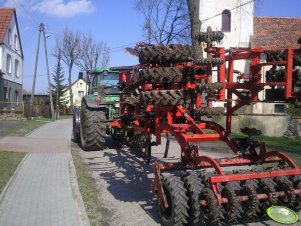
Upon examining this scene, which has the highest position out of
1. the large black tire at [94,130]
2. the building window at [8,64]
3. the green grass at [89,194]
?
the building window at [8,64]

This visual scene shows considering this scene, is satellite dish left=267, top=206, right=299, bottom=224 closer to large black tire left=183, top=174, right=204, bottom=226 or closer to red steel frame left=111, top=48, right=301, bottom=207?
red steel frame left=111, top=48, right=301, bottom=207

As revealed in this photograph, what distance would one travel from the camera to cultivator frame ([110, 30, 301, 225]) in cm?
523

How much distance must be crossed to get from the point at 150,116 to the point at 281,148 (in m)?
7.73

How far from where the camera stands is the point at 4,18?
115 ft

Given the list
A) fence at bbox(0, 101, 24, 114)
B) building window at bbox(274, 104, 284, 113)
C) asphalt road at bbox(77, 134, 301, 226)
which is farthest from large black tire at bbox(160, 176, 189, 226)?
fence at bbox(0, 101, 24, 114)

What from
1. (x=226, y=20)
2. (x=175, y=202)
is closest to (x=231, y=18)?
(x=226, y=20)

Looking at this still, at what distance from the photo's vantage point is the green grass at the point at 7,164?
8156 millimetres

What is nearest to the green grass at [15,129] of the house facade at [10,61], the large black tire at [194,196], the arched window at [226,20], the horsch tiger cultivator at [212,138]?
the house facade at [10,61]

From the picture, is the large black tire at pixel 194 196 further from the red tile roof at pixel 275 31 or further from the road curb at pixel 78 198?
the red tile roof at pixel 275 31

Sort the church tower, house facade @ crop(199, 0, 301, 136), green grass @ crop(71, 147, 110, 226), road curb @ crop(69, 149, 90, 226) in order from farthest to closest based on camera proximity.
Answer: the church tower, house facade @ crop(199, 0, 301, 136), green grass @ crop(71, 147, 110, 226), road curb @ crop(69, 149, 90, 226)

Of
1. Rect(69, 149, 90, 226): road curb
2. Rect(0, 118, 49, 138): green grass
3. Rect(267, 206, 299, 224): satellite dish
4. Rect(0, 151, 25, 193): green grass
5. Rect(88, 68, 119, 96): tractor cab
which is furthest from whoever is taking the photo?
Rect(0, 118, 49, 138): green grass

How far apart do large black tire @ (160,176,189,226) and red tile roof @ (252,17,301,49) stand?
73.0 feet

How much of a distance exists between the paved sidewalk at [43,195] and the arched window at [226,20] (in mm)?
21755

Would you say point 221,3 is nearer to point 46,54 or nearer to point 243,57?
point 46,54
